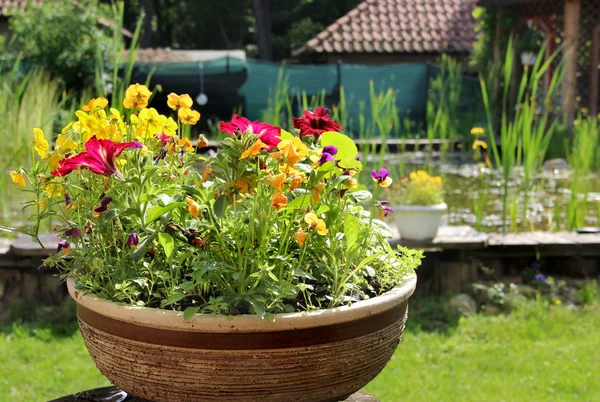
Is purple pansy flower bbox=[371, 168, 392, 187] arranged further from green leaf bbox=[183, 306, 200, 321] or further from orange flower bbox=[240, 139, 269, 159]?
green leaf bbox=[183, 306, 200, 321]

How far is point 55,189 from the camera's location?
5.03ft

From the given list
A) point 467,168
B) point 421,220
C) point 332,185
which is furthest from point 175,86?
point 332,185

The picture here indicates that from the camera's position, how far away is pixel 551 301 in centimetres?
391

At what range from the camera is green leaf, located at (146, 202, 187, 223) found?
1.37 metres

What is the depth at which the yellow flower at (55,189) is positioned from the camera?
1.53 metres

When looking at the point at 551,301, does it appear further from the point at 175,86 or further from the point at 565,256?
the point at 175,86

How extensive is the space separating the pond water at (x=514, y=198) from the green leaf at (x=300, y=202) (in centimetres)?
325

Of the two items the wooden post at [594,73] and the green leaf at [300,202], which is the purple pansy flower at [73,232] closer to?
the green leaf at [300,202]

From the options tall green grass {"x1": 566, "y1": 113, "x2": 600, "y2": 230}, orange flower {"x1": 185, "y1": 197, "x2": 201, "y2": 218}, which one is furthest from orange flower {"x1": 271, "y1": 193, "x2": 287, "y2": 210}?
tall green grass {"x1": 566, "y1": 113, "x2": 600, "y2": 230}

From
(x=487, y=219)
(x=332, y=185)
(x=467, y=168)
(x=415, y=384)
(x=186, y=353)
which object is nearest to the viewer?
(x=186, y=353)

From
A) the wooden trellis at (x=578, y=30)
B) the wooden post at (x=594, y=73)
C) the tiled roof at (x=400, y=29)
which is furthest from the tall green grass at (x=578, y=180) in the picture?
the tiled roof at (x=400, y=29)

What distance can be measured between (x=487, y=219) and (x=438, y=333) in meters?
2.19

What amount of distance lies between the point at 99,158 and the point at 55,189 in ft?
0.74

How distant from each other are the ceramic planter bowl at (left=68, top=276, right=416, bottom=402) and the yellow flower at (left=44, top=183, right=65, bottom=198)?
256 mm
